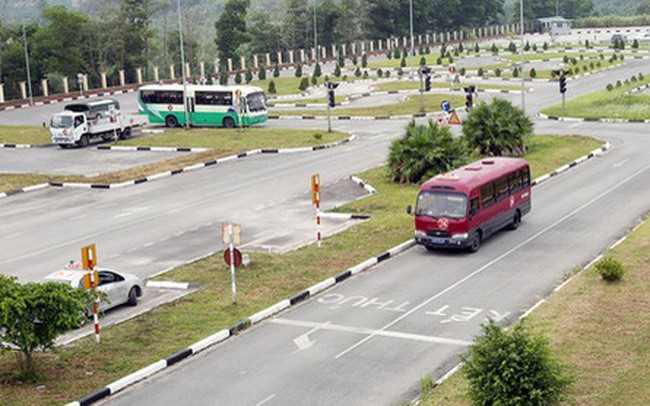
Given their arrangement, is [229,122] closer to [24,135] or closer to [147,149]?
[147,149]

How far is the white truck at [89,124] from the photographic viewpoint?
5775 cm

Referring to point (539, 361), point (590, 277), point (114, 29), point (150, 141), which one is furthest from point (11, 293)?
point (114, 29)

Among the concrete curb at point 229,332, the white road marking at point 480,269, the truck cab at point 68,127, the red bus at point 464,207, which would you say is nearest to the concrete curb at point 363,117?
the truck cab at point 68,127

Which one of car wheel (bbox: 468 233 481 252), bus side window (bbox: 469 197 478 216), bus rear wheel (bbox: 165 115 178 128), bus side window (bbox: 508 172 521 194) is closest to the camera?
bus side window (bbox: 469 197 478 216)

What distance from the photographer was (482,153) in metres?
47.2

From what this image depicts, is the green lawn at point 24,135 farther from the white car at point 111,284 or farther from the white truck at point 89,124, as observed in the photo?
the white car at point 111,284

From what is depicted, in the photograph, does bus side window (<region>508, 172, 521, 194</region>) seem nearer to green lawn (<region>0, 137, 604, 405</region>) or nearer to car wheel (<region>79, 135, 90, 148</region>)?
green lawn (<region>0, 137, 604, 405</region>)

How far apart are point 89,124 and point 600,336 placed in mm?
43247

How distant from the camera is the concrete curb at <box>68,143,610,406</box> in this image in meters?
19.8

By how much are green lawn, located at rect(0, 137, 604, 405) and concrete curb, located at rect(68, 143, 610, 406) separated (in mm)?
300

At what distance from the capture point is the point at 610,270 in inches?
994

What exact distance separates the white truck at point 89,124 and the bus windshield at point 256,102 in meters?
7.17

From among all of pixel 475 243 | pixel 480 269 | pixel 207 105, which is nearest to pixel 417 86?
pixel 207 105

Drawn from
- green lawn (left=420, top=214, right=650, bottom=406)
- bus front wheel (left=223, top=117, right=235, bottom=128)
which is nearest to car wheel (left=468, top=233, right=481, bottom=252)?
green lawn (left=420, top=214, right=650, bottom=406)
